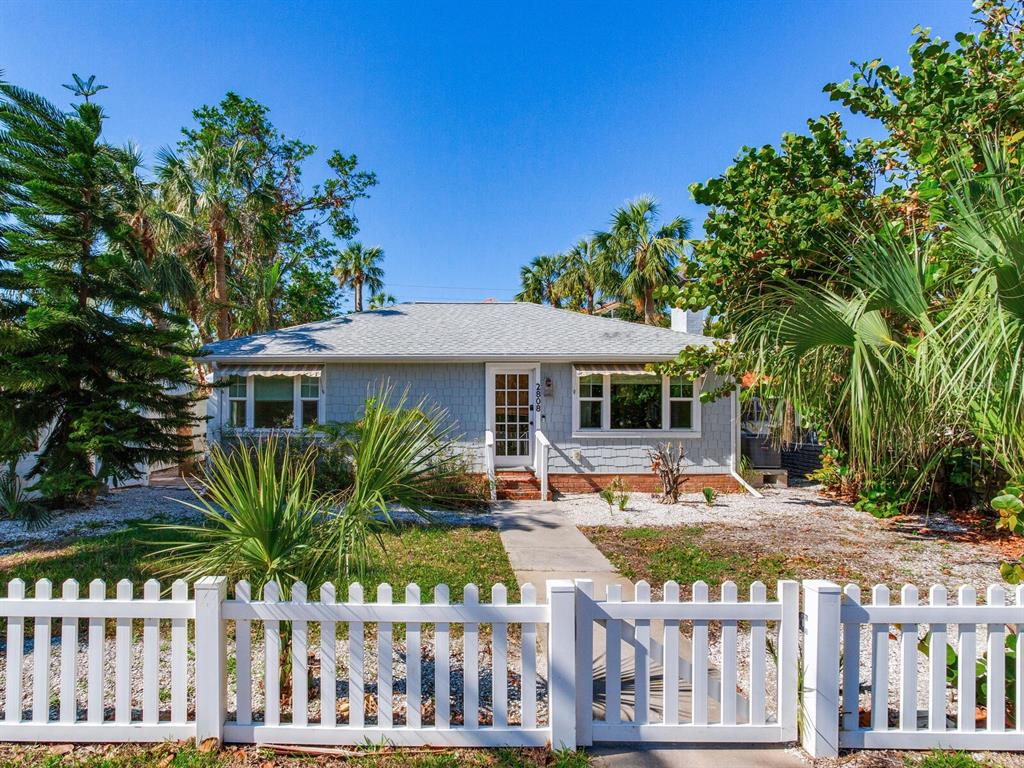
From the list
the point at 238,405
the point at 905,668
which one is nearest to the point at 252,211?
the point at 238,405

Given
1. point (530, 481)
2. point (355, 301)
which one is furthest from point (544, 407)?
point (355, 301)

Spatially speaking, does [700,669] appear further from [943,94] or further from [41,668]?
[943,94]

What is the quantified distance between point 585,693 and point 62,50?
535 inches

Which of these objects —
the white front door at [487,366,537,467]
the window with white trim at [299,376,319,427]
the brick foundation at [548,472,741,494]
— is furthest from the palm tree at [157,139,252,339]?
the brick foundation at [548,472,741,494]

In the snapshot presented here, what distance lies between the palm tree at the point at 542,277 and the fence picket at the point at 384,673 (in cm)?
2745

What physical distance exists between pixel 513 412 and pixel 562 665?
924cm

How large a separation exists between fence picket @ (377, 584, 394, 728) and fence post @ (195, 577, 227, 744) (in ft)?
2.64

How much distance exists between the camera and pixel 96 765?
104 inches

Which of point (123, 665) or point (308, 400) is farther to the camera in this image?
point (308, 400)

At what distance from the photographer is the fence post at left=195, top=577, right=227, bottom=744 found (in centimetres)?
274

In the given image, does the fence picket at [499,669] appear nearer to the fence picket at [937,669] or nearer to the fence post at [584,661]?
the fence post at [584,661]

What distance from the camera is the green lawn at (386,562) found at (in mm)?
5355

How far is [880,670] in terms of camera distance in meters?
2.79

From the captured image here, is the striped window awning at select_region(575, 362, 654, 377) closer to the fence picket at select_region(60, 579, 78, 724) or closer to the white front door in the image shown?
the white front door
